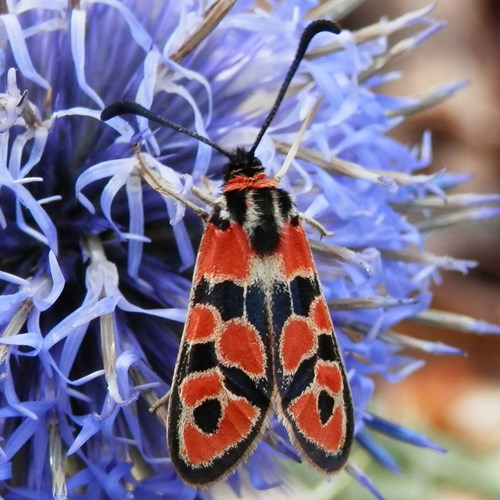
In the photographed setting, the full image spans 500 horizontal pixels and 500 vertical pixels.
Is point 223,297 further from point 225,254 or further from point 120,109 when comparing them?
point 120,109

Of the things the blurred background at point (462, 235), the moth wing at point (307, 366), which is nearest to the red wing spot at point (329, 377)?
the moth wing at point (307, 366)

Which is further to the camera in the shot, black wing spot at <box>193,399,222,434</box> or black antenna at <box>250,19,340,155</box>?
black antenna at <box>250,19,340,155</box>

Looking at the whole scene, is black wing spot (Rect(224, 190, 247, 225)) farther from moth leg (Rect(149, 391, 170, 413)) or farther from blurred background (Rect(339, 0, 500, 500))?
blurred background (Rect(339, 0, 500, 500))

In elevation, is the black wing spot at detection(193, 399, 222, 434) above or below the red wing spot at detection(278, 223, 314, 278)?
below

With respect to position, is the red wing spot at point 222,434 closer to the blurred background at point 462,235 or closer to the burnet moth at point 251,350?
the burnet moth at point 251,350

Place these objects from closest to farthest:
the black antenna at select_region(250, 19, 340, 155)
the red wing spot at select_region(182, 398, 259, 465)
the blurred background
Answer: the red wing spot at select_region(182, 398, 259, 465) < the black antenna at select_region(250, 19, 340, 155) < the blurred background

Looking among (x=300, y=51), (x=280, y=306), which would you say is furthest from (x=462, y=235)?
(x=280, y=306)

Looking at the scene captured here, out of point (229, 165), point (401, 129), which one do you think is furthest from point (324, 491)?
point (401, 129)

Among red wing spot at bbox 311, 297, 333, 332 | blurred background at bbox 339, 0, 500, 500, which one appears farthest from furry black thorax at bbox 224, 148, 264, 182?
blurred background at bbox 339, 0, 500, 500
